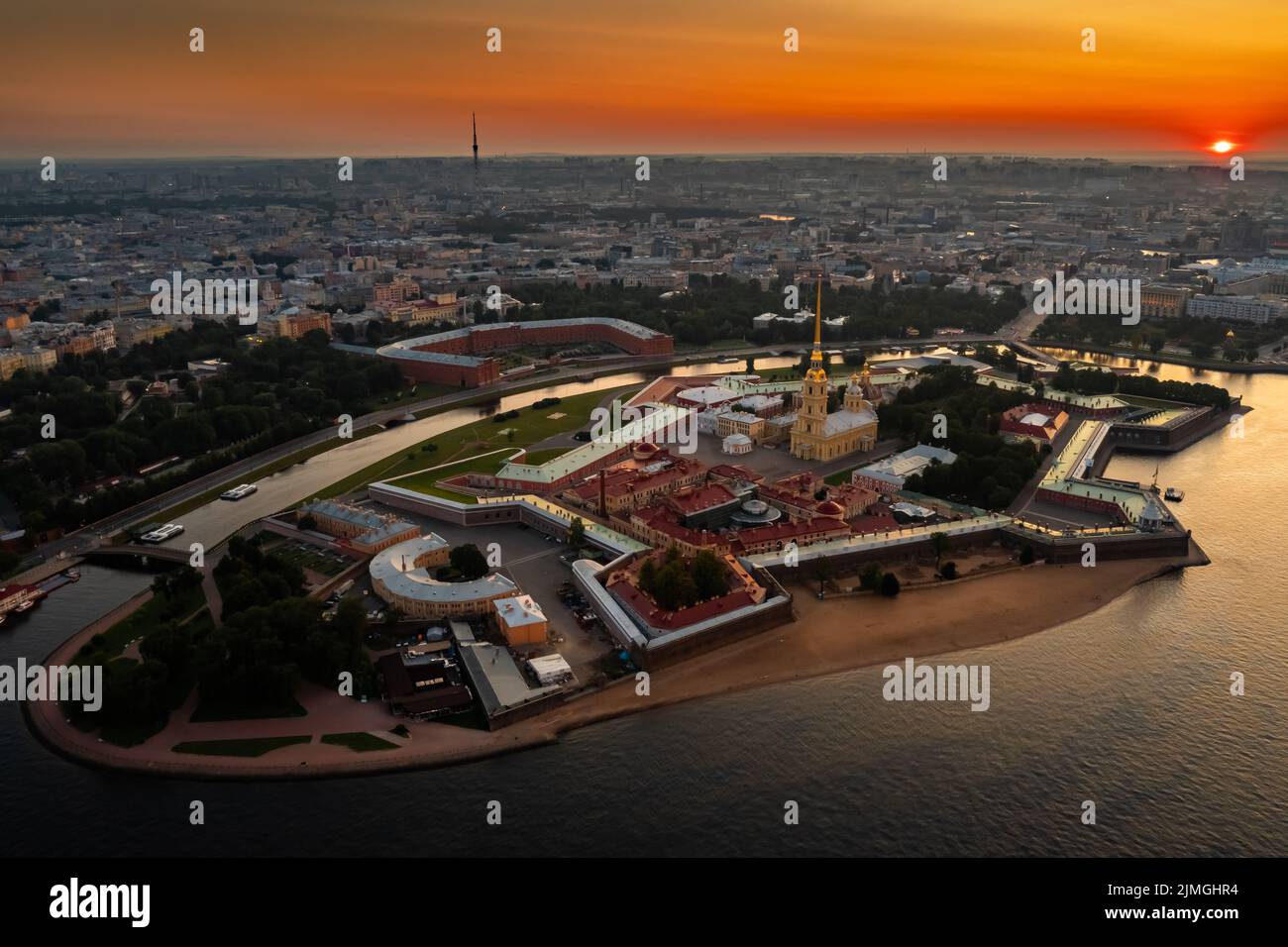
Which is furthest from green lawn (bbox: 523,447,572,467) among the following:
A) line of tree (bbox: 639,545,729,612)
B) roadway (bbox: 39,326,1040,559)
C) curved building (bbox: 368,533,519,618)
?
line of tree (bbox: 639,545,729,612)

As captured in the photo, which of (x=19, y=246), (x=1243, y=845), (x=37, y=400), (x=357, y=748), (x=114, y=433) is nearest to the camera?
(x=1243, y=845)

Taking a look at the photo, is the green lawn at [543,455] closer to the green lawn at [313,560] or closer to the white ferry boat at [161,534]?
the green lawn at [313,560]

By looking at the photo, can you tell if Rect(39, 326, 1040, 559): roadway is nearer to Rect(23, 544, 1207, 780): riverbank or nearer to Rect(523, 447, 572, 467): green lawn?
Rect(523, 447, 572, 467): green lawn

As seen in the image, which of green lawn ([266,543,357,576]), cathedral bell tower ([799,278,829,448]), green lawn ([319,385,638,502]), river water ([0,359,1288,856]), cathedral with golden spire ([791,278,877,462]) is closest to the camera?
river water ([0,359,1288,856])

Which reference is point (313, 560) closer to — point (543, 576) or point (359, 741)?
point (543, 576)

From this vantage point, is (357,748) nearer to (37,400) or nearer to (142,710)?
(142,710)

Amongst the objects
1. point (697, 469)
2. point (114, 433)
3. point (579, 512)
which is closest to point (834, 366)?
point (697, 469)
